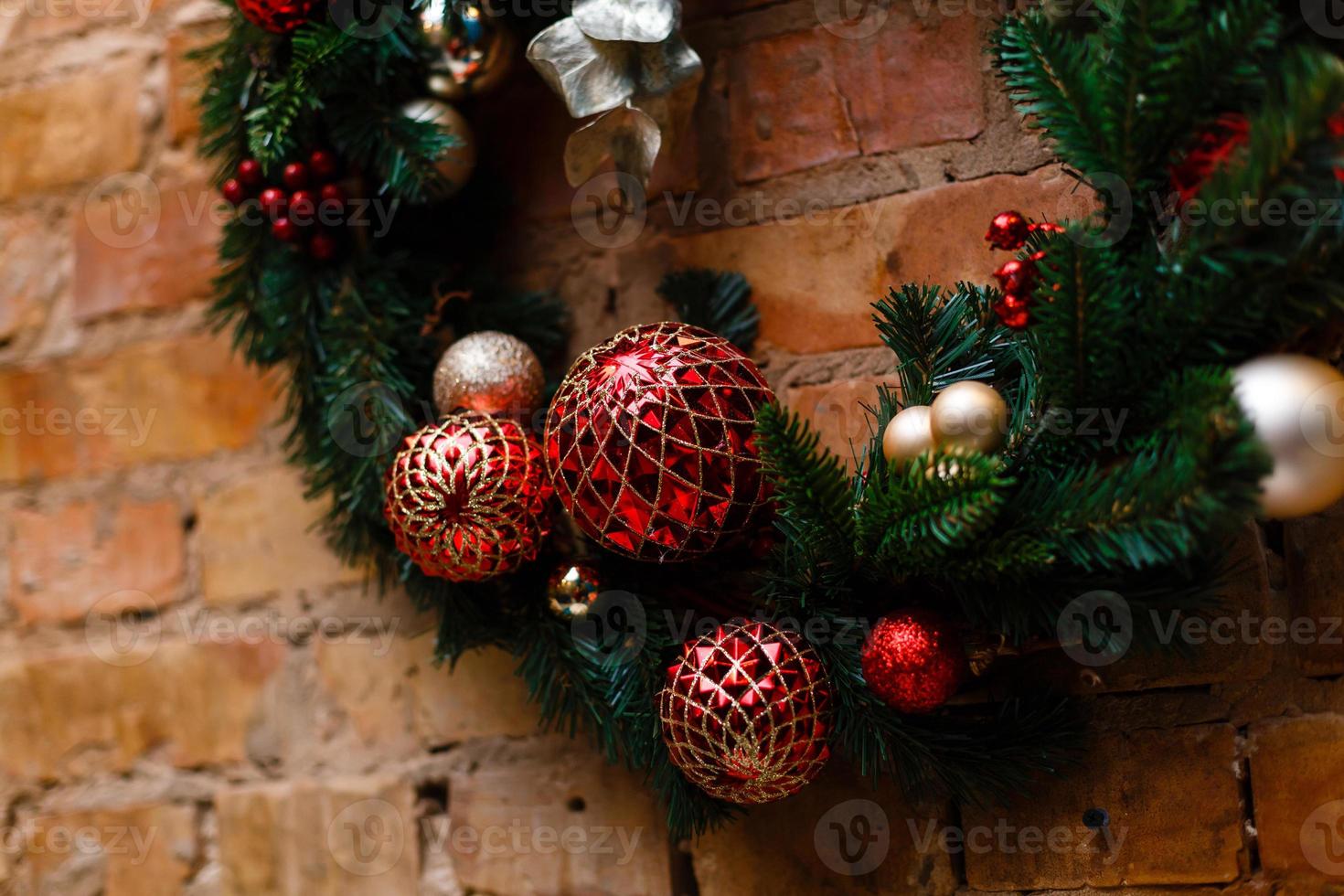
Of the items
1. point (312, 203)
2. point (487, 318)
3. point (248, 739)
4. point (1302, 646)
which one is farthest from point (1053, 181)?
point (248, 739)

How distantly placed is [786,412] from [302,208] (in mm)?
497

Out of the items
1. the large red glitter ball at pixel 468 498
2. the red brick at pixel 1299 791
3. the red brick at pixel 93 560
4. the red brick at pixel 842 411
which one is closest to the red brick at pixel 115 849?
the red brick at pixel 93 560

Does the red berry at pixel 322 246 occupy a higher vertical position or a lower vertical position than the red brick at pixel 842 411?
higher

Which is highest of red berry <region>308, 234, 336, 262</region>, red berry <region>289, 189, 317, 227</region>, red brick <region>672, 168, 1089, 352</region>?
red berry <region>289, 189, 317, 227</region>

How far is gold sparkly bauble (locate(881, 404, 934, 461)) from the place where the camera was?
68 cm

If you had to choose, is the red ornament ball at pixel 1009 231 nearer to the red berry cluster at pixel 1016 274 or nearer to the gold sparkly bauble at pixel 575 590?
the red berry cluster at pixel 1016 274

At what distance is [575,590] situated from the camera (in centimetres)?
80

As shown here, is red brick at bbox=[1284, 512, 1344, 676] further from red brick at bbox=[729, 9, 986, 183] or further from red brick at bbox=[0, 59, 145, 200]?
red brick at bbox=[0, 59, 145, 200]

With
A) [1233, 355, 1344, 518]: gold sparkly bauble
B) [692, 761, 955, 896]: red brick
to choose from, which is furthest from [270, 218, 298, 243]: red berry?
[1233, 355, 1344, 518]: gold sparkly bauble

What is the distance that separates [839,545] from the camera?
691mm

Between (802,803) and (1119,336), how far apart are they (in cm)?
43

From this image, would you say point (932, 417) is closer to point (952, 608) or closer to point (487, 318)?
point (952, 608)

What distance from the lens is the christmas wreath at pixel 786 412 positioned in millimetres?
600

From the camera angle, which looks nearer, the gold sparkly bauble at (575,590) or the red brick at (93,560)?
the gold sparkly bauble at (575,590)
